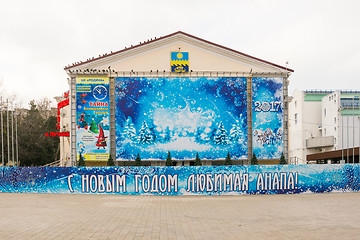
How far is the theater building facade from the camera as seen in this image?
37.5m

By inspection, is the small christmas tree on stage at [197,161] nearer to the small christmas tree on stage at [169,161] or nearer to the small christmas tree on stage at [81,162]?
the small christmas tree on stage at [169,161]

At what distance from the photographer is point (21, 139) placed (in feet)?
177

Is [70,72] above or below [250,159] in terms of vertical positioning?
above

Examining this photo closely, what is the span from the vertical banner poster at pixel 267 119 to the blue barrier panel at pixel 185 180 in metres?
12.7

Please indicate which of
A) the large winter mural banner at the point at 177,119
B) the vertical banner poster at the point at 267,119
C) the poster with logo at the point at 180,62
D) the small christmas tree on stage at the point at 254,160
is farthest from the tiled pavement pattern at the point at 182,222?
the poster with logo at the point at 180,62

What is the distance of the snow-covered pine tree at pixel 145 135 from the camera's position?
124 ft

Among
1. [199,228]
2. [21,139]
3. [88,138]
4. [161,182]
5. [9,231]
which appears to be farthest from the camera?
[21,139]

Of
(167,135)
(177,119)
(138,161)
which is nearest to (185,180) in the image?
(138,161)

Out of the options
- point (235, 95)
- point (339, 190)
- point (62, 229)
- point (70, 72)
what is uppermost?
point (70, 72)

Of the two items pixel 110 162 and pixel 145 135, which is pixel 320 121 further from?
pixel 110 162

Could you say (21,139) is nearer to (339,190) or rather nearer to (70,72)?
(70,72)

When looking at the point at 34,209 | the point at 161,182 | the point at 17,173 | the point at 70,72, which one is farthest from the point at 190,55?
the point at 34,209

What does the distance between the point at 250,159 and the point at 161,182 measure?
15989 millimetres

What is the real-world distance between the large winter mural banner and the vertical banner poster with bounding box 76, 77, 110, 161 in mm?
1177
